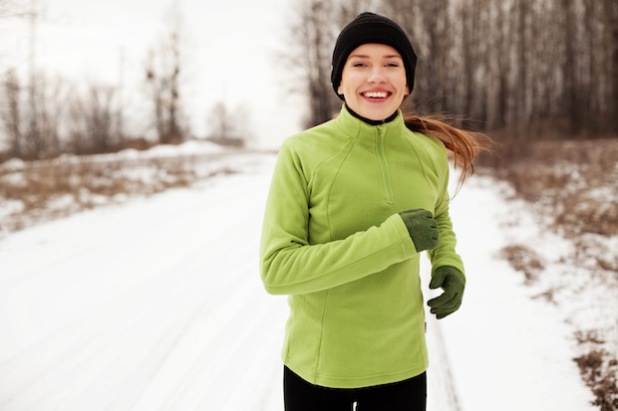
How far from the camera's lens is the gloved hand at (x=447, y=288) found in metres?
1.55

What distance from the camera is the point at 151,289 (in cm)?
496

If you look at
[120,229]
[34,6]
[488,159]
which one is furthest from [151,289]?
[488,159]

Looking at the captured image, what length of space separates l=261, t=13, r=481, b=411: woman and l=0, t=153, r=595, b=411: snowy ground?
1.67 meters

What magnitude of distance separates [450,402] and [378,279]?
1.95 meters

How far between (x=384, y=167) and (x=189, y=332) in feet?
10.1

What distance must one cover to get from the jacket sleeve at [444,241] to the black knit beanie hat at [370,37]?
0.43 meters

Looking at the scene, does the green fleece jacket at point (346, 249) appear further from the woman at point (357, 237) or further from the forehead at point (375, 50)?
the forehead at point (375, 50)

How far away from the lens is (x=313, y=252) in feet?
4.04

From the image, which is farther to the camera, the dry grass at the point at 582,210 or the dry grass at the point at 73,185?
the dry grass at the point at 73,185

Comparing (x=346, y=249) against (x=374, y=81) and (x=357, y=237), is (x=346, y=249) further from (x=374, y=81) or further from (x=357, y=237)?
(x=374, y=81)

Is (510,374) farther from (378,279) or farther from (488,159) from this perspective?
(488,159)

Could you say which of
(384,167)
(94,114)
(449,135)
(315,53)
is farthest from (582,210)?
(94,114)

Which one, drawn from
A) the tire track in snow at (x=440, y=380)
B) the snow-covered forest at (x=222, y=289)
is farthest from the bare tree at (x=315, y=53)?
the tire track in snow at (x=440, y=380)

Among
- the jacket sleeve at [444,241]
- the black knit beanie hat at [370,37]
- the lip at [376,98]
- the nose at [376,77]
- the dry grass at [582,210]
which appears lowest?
the dry grass at [582,210]
